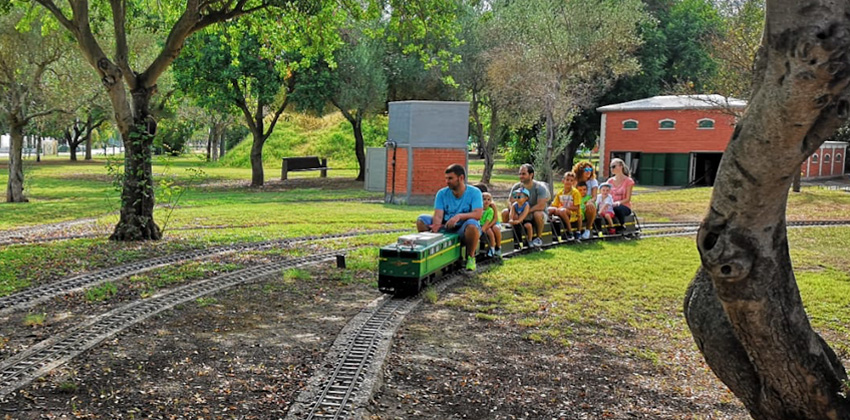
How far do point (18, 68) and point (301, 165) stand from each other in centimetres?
1795

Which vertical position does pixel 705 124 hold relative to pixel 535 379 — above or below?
above

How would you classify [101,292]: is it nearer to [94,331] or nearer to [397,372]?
[94,331]

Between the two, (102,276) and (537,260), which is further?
(537,260)

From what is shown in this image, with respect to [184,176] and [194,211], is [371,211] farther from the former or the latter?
[184,176]

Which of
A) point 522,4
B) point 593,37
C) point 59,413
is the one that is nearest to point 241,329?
point 59,413

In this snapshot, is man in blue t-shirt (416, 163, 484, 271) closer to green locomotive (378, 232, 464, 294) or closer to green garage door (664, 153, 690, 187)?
green locomotive (378, 232, 464, 294)

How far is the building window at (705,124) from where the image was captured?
125 feet

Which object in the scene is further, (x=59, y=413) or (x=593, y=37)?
(x=593, y=37)

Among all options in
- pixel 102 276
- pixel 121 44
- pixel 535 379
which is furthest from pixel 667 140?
pixel 535 379

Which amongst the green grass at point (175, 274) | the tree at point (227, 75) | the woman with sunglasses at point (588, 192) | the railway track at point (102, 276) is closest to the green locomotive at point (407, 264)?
the green grass at point (175, 274)

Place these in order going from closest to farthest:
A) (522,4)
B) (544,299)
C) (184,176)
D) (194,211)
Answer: (544,299) < (194,211) < (522,4) < (184,176)

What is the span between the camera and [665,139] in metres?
39.4

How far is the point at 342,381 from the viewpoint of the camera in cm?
613

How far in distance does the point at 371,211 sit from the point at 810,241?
1206cm
